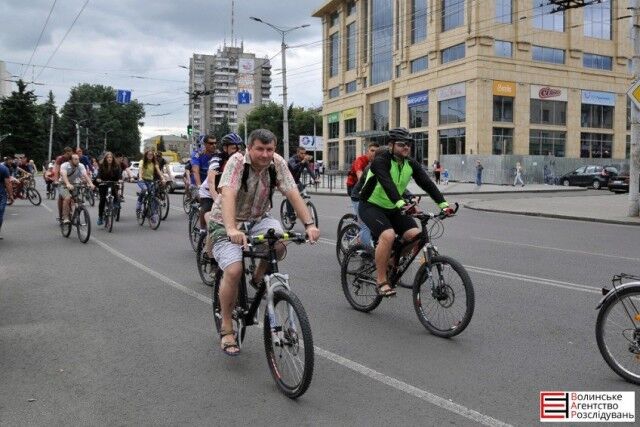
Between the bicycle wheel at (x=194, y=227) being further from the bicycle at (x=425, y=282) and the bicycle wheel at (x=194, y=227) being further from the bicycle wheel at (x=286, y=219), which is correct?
the bicycle at (x=425, y=282)

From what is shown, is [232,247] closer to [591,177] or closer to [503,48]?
[591,177]

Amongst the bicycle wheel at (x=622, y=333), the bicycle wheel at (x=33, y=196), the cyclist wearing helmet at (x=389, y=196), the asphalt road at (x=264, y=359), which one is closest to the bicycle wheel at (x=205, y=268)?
the asphalt road at (x=264, y=359)

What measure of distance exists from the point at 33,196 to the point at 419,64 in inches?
1496

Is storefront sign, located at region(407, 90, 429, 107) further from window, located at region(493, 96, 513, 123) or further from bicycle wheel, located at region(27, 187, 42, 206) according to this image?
bicycle wheel, located at region(27, 187, 42, 206)

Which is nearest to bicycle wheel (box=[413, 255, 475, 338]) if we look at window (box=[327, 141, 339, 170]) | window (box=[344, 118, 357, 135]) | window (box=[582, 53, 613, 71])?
window (box=[582, 53, 613, 71])

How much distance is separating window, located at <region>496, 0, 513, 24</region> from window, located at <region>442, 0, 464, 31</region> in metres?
2.65

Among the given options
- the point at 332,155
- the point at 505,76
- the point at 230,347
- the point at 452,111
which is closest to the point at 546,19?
the point at 505,76

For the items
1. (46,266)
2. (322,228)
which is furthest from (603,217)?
(46,266)

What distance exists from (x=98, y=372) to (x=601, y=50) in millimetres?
56040

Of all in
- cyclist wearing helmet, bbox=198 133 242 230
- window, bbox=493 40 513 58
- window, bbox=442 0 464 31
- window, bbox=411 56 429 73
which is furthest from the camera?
window, bbox=411 56 429 73

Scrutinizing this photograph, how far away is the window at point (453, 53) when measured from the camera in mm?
47634

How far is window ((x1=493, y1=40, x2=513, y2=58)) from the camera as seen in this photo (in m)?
46.3

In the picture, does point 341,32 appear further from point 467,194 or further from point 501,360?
point 501,360

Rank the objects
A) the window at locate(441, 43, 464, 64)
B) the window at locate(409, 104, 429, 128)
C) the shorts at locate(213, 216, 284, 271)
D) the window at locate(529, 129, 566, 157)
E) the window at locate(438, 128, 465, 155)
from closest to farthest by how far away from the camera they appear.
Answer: the shorts at locate(213, 216, 284, 271) → the window at locate(441, 43, 464, 64) → the window at locate(438, 128, 465, 155) → the window at locate(529, 129, 566, 157) → the window at locate(409, 104, 429, 128)
